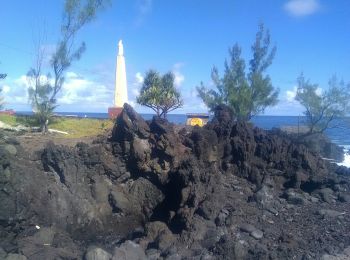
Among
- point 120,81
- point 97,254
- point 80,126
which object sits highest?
point 120,81

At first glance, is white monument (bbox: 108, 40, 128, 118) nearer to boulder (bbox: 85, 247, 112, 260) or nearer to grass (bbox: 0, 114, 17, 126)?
grass (bbox: 0, 114, 17, 126)

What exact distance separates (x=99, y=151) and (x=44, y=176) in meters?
3.09

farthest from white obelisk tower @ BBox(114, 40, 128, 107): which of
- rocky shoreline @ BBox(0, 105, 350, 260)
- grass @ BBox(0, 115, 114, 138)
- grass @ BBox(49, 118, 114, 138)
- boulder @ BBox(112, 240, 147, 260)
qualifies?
boulder @ BBox(112, 240, 147, 260)

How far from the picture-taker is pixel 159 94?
3606 cm

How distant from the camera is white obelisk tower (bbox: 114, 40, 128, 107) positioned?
3494 centimetres

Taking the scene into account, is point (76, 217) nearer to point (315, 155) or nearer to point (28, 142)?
point (28, 142)

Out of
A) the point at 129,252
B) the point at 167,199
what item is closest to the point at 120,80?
the point at 167,199

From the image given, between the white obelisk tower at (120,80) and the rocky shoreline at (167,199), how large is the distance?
52.0 ft

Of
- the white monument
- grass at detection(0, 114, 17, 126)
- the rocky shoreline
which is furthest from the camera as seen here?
the white monument

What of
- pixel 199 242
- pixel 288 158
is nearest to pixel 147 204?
pixel 199 242

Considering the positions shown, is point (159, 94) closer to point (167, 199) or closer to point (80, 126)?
point (80, 126)

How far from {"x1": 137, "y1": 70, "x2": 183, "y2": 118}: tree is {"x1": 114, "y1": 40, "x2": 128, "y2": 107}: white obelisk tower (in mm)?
2056

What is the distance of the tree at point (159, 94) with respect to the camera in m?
36.0

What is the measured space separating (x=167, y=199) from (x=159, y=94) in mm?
20630
